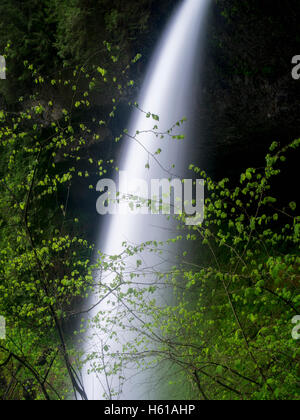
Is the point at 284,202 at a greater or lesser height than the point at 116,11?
lesser

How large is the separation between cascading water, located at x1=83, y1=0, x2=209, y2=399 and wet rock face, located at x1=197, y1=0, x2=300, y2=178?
0.98 feet

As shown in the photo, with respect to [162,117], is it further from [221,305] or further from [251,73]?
[221,305]

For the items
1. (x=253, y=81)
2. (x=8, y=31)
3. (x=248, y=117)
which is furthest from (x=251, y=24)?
(x=8, y=31)

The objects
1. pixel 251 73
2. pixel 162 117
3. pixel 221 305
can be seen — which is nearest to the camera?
pixel 221 305

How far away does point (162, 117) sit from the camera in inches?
255

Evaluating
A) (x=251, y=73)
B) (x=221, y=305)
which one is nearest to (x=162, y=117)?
(x=251, y=73)

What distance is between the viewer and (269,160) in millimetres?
3314

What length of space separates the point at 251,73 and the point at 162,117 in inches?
71.6

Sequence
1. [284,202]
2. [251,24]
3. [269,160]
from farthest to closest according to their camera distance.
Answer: [284,202]
[251,24]
[269,160]

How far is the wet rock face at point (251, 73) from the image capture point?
5.06 m

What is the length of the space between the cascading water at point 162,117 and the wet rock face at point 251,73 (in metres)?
0.30

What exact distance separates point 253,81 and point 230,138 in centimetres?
105

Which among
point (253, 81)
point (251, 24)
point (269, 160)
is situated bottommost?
point (269, 160)

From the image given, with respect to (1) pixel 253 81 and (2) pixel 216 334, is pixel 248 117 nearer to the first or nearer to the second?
(1) pixel 253 81
